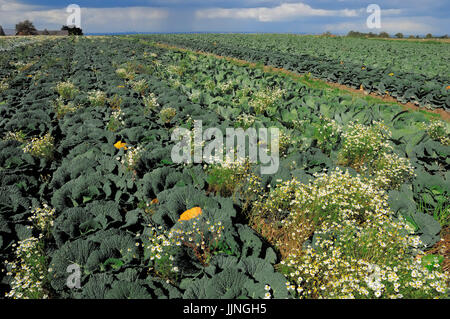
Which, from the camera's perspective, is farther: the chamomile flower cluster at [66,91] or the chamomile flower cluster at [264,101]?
the chamomile flower cluster at [66,91]

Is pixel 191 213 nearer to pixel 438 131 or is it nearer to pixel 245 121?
pixel 245 121

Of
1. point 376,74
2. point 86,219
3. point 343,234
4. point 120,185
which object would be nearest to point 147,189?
point 120,185

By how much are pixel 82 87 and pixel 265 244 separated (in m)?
10.8

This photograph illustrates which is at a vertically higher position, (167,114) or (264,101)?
(264,101)

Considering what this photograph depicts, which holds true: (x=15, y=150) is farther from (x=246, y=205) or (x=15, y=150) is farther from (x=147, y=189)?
(x=246, y=205)

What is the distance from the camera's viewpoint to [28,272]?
278cm

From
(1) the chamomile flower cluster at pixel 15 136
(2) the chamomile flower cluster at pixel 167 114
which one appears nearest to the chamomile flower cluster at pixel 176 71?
(2) the chamomile flower cluster at pixel 167 114

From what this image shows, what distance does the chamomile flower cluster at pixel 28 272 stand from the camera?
8.63 feet

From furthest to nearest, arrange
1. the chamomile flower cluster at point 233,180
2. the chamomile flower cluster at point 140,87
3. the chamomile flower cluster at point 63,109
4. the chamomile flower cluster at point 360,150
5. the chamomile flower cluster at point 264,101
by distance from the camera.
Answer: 1. the chamomile flower cluster at point 140,87
2. the chamomile flower cluster at point 264,101
3. the chamomile flower cluster at point 63,109
4. the chamomile flower cluster at point 360,150
5. the chamomile flower cluster at point 233,180

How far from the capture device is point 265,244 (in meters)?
3.32

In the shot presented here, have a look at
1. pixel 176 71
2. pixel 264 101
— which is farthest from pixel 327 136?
pixel 176 71

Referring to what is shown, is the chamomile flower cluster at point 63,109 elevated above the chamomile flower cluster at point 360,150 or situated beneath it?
elevated above

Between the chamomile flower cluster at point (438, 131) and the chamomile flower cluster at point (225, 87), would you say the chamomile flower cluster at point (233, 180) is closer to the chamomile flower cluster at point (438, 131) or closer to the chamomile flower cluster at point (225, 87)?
the chamomile flower cluster at point (438, 131)
